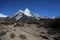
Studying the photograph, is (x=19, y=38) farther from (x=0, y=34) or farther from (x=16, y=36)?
(x=0, y=34)

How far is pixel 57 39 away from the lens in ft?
77.0

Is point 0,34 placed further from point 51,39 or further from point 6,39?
point 51,39

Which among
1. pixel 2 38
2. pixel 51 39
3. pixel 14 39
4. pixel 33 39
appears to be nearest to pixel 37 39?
pixel 33 39

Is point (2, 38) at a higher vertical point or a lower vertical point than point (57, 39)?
lower

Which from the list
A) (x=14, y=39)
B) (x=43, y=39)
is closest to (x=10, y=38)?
(x=14, y=39)

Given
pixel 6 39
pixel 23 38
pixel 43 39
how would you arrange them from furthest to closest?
pixel 43 39, pixel 23 38, pixel 6 39

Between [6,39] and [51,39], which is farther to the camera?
[51,39]

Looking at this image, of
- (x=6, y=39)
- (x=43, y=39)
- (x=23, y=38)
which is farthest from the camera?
(x=43, y=39)

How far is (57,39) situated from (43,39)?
8.43ft

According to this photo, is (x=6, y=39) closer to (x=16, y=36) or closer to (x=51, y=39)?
(x=16, y=36)

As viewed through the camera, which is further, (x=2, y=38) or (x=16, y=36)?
(x=16, y=36)

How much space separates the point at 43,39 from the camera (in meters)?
24.6

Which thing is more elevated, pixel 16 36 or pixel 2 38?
pixel 16 36

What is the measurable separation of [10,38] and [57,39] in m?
8.01
